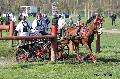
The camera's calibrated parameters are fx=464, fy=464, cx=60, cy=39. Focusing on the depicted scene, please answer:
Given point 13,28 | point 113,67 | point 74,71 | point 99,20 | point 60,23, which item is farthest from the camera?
point 60,23

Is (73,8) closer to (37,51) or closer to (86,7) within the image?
(86,7)

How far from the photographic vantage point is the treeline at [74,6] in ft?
308

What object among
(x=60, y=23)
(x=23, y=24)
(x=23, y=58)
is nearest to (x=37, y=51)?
(x=23, y=58)

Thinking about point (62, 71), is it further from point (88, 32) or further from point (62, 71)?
point (88, 32)

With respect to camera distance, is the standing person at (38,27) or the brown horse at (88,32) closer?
the brown horse at (88,32)

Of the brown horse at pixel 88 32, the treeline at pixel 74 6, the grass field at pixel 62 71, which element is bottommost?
the treeline at pixel 74 6

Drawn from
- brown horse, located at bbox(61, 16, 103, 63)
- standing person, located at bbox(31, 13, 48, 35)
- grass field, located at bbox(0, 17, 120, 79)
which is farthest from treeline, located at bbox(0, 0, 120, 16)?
grass field, located at bbox(0, 17, 120, 79)

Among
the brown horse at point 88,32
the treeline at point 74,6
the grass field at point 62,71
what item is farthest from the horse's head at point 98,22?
the treeline at point 74,6

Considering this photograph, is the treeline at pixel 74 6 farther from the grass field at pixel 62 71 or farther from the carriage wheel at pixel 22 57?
the grass field at pixel 62 71

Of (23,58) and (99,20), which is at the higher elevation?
(99,20)

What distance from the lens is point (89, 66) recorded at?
603 inches

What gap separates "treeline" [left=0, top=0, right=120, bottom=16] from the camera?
94.0 metres

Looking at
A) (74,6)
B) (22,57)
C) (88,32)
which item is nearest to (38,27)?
(22,57)

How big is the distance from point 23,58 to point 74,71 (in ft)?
11.4
